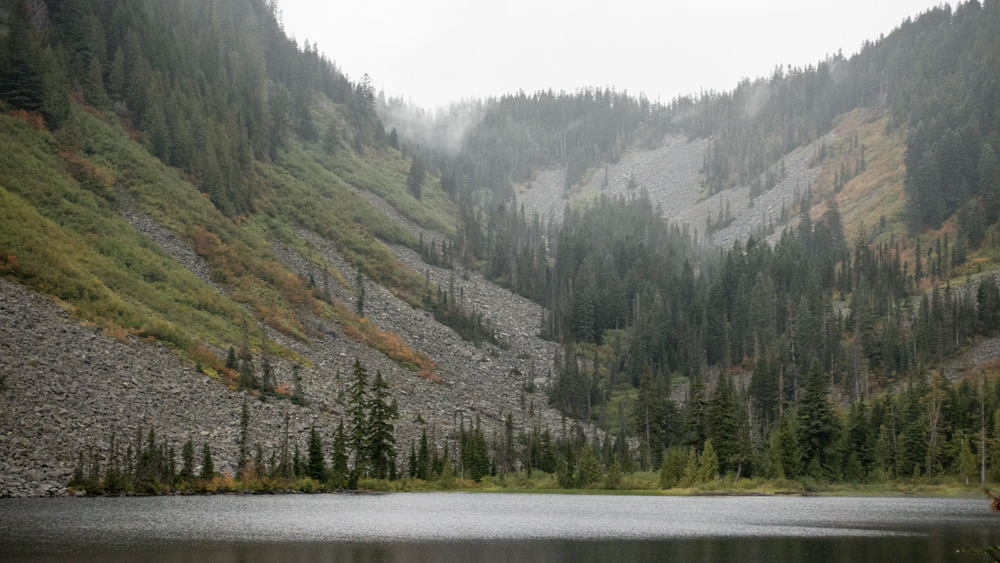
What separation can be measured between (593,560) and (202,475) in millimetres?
59018

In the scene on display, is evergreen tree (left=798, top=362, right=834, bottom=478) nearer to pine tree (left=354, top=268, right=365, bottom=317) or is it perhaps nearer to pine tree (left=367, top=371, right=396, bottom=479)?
pine tree (left=367, top=371, right=396, bottom=479)

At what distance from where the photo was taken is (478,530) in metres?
60.1

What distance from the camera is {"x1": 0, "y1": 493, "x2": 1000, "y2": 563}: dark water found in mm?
47344

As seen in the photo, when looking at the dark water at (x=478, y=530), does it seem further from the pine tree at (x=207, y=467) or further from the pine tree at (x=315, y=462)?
the pine tree at (x=315, y=462)

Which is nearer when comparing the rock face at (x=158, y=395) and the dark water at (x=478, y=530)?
the dark water at (x=478, y=530)

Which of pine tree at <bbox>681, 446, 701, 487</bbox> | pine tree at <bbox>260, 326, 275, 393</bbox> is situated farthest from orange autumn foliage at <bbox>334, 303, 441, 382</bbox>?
pine tree at <bbox>681, 446, 701, 487</bbox>

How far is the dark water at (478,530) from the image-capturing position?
155ft

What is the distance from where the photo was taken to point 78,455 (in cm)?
8581

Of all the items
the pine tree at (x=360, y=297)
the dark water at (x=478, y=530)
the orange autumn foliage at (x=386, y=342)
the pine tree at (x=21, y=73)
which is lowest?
the dark water at (x=478, y=530)

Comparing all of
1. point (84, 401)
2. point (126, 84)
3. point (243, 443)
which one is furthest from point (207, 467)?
point (126, 84)

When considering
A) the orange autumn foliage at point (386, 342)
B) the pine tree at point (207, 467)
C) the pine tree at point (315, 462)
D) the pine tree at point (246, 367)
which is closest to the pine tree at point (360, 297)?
the orange autumn foliage at point (386, 342)

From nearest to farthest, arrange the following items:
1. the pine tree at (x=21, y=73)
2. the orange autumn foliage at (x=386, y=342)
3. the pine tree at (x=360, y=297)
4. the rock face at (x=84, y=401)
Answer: the rock face at (x=84, y=401) < the pine tree at (x=21, y=73) < the orange autumn foliage at (x=386, y=342) < the pine tree at (x=360, y=297)

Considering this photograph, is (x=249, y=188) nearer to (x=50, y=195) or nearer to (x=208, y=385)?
(x=50, y=195)

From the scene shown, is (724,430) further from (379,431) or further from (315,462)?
(315,462)
